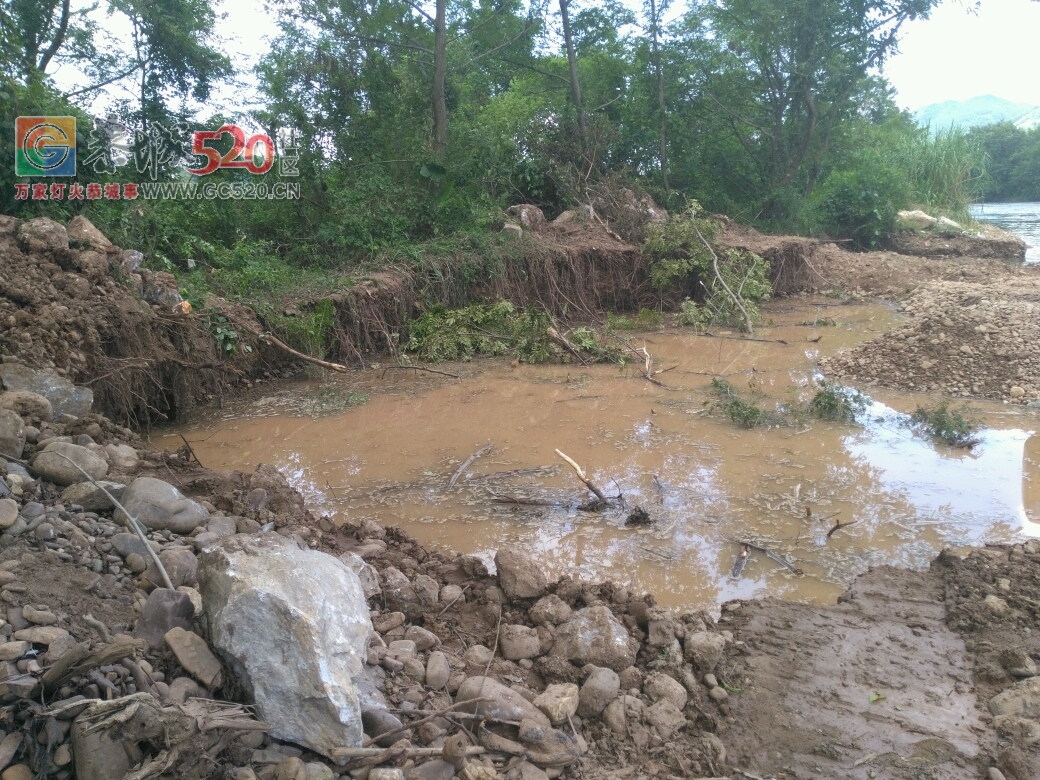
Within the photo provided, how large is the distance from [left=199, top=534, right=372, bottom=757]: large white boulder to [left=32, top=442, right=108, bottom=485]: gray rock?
5.21ft

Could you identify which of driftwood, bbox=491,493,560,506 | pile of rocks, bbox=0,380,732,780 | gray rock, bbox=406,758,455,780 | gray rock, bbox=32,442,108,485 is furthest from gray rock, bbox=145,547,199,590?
driftwood, bbox=491,493,560,506

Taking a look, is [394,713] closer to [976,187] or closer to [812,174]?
[812,174]

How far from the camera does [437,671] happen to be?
10.2 feet

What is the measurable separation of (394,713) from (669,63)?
17328 mm

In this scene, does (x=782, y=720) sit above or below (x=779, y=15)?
below

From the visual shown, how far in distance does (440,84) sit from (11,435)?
10.5 meters

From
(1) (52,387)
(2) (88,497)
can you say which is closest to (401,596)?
(2) (88,497)

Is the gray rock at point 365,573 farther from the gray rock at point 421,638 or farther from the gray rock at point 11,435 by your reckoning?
the gray rock at point 11,435

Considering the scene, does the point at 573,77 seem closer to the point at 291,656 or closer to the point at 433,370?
the point at 433,370

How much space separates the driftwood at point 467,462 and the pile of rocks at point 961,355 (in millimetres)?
4945

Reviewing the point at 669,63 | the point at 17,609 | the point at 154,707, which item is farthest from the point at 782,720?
the point at 669,63

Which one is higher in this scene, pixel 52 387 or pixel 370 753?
pixel 52 387

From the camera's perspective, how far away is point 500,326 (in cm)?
1075

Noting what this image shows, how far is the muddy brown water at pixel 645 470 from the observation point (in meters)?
4.88
